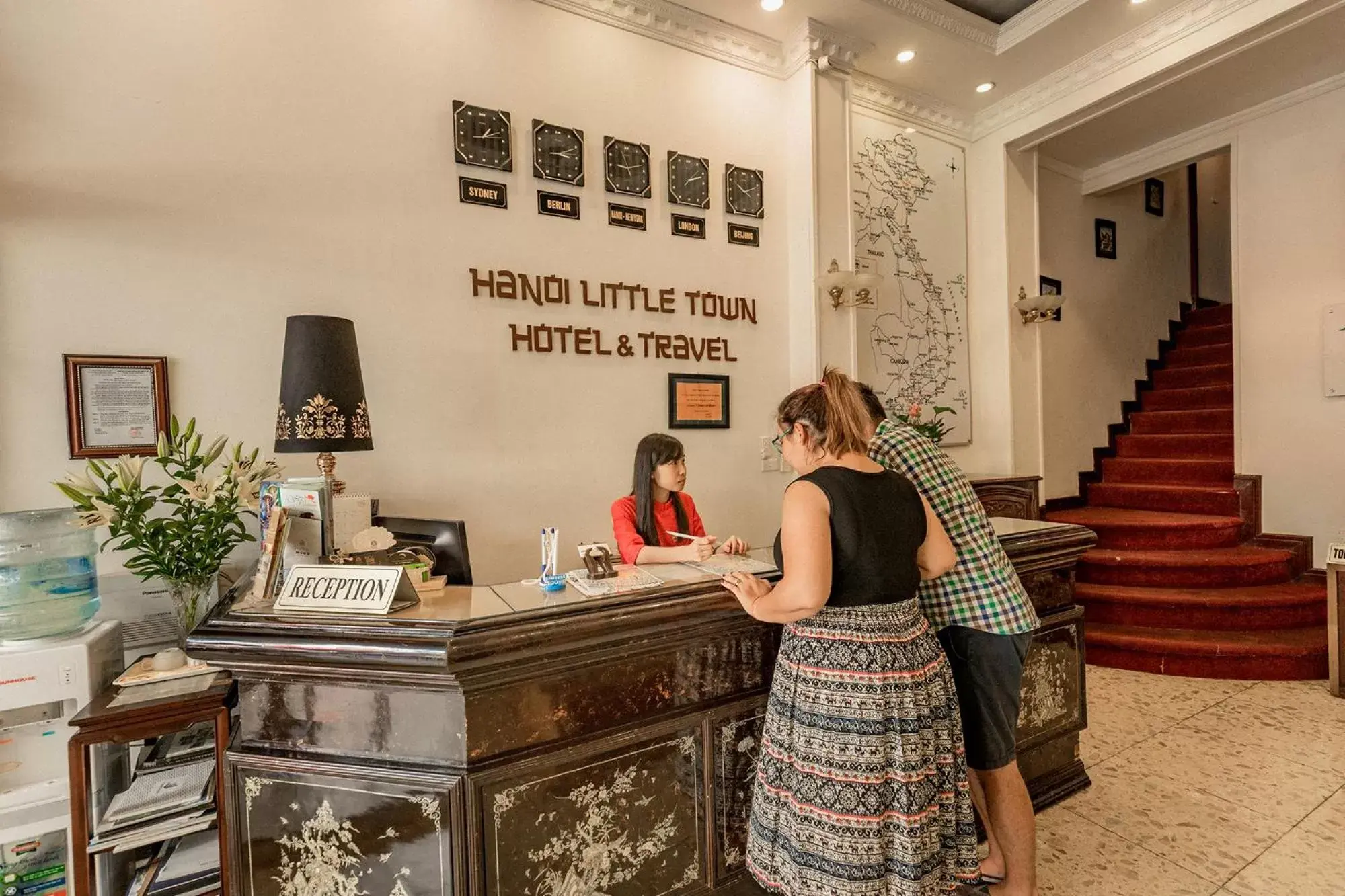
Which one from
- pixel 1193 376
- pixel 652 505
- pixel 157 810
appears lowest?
pixel 157 810

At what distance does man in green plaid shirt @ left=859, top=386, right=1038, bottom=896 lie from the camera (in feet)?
5.64

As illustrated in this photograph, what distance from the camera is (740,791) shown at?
1.71m

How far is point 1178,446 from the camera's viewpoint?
549cm

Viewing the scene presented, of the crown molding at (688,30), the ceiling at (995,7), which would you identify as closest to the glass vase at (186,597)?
the crown molding at (688,30)

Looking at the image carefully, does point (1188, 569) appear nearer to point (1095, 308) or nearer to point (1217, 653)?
point (1217, 653)

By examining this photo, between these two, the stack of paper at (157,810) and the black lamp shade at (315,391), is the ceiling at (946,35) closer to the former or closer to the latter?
the black lamp shade at (315,391)

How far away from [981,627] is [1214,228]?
8152mm

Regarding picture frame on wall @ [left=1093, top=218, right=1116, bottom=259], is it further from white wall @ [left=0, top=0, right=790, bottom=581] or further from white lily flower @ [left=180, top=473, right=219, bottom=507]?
white lily flower @ [left=180, top=473, right=219, bottom=507]

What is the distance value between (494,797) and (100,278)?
2364mm

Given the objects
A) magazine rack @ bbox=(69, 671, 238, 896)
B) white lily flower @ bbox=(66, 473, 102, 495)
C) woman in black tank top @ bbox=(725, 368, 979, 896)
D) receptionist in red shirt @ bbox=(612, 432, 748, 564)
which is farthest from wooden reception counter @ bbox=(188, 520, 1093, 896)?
receptionist in red shirt @ bbox=(612, 432, 748, 564)

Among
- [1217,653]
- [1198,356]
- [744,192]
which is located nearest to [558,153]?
[744,192]

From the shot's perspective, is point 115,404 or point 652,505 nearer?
point 115,404

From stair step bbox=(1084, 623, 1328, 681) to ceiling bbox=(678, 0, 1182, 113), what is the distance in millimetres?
3640

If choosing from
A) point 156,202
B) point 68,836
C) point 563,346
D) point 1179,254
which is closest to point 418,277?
point 563,346
